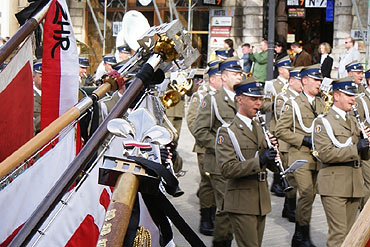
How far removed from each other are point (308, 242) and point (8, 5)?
1872 centimetres

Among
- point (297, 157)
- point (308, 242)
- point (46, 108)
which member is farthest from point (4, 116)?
point (297, 157)

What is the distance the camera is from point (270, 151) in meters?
6.67

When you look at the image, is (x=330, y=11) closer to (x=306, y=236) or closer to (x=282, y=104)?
(x=282, y=104)

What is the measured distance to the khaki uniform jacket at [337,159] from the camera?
7.79m

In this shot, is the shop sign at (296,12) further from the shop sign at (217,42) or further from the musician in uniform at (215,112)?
the musician in uniform at (215,112)

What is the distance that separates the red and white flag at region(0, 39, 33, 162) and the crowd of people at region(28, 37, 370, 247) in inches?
24.4

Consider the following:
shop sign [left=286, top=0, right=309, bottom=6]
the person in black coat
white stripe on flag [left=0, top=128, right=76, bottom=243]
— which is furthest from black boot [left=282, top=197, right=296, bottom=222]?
shop sign [left=286, top=0, right=309, bottom=6]

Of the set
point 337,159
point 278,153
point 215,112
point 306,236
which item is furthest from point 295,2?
point 278,153

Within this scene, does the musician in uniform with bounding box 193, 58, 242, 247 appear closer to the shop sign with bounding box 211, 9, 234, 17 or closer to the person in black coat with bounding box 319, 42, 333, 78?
the person in black coat with bounding box 319, 42, 333, 78

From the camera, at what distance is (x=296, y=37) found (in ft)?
84.2

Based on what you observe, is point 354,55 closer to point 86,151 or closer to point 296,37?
point 296,37

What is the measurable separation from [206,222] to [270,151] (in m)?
3.04

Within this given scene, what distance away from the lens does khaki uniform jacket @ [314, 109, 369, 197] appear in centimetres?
779

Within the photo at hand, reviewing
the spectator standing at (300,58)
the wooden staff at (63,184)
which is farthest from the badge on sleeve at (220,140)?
the spectator standing at (300,58)
